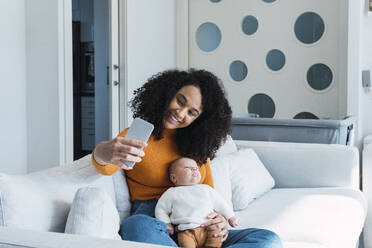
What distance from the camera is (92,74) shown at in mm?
3926

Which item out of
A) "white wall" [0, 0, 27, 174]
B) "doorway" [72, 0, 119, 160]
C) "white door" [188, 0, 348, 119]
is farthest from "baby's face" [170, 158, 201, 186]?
"white door" [188, 0, 348, 119]

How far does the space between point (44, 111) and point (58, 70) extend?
1.02ft

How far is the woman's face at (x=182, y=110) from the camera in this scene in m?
1.74

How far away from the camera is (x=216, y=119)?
185 cm

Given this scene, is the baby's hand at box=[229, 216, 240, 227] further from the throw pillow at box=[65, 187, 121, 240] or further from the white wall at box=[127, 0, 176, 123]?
the white wall at box=[127, 0, 176, 123]

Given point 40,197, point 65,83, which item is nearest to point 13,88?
point 65,83

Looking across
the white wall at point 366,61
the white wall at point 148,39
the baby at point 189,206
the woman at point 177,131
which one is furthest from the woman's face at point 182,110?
the white wall at point 366,61

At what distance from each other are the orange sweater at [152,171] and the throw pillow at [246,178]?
670 millimetres

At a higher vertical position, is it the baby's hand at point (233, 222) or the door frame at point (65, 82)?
the door frame at point (65, 82)

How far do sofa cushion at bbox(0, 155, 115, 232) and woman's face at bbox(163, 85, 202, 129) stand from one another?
37cm

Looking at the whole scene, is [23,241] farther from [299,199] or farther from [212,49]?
[212,49]

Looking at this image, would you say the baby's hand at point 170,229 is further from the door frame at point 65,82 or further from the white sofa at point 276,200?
the door frame at point 65,82

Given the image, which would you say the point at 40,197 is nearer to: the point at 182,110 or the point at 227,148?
the point at 182,110

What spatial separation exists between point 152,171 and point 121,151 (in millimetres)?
376
